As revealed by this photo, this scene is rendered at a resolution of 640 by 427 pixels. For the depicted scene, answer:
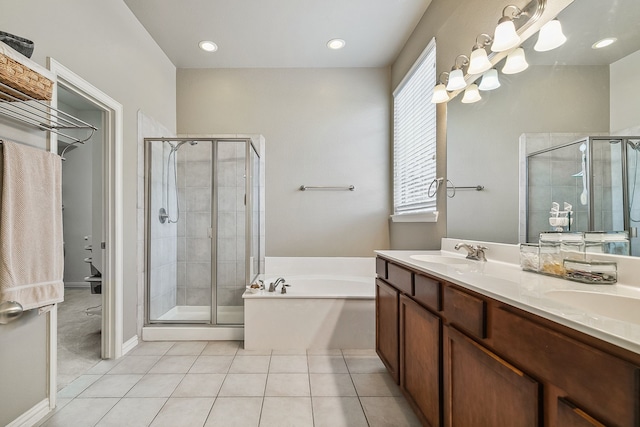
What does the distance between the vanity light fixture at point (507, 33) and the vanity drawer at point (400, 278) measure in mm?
1203

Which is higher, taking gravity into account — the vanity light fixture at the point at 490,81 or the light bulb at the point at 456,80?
the light bulb at the point at 456,80

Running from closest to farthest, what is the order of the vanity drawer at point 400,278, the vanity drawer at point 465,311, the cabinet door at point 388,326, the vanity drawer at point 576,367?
1. the vanity drawer at point 576,367
2. the vanity drawer at point 465,311
3. the vanity drawer at point 400,278
4. the cabinet door at point 388,326

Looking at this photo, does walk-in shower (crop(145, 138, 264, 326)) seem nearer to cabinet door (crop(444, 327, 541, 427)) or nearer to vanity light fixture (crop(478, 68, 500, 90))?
vanity light fixture (crop(478, 68, 500, 90))

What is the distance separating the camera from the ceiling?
2572 millimetres

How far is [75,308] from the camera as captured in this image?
380cm

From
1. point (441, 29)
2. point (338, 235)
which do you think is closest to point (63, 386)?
point (338, 235)

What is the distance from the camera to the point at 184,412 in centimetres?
175

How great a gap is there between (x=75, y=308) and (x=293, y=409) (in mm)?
3448

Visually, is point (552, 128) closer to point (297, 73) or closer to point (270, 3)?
point (270, 3)

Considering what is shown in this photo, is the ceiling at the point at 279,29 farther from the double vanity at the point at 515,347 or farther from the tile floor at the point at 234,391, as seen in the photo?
the tile floor at the point at 234,391

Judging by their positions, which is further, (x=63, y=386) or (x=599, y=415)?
(x=63, y=386)

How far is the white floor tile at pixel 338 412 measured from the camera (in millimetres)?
1655

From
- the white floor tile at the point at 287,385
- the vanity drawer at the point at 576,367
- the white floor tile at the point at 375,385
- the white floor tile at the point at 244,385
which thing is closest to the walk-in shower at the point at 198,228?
the white floor tile at the point at 244,385

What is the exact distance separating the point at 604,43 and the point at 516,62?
438mm
